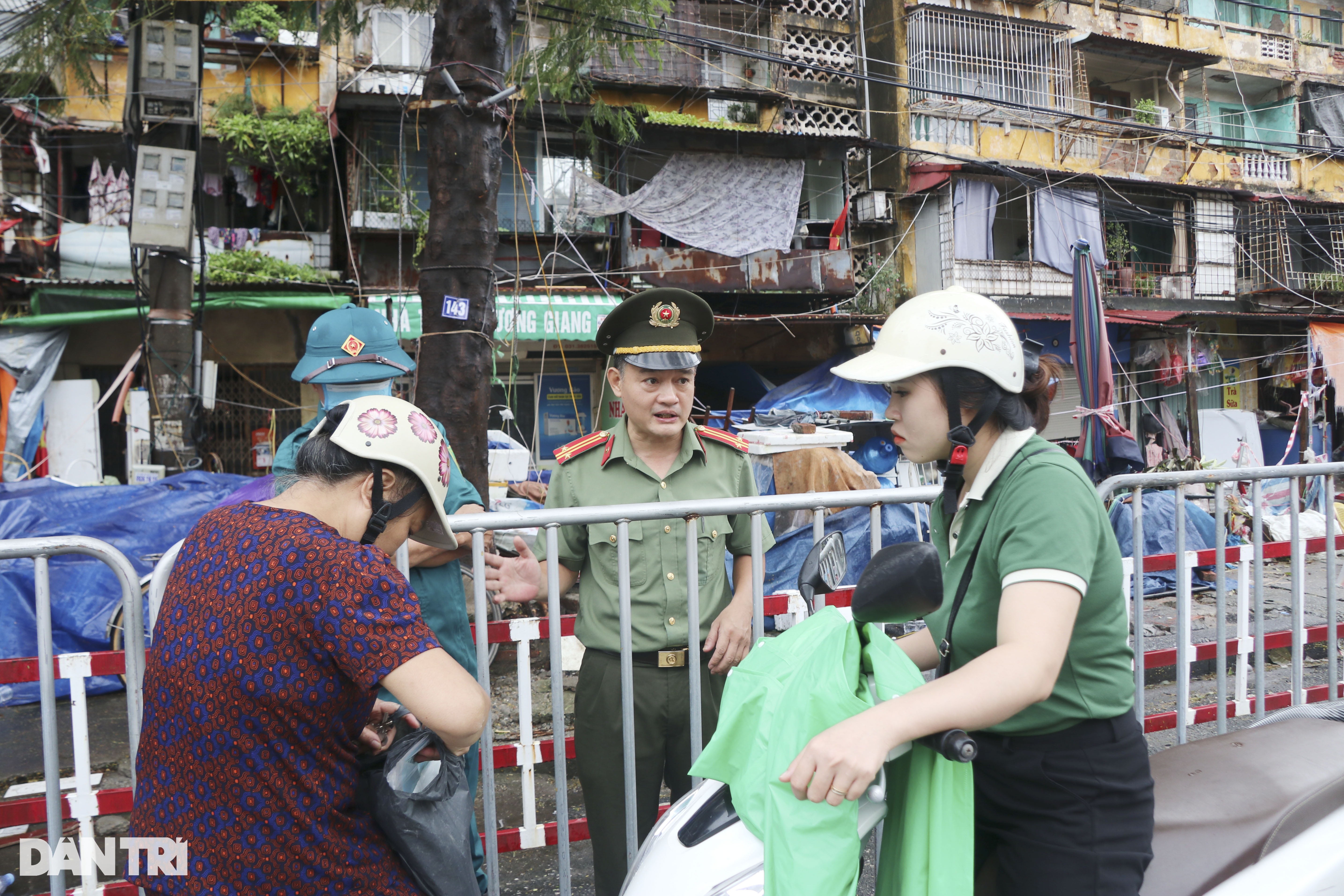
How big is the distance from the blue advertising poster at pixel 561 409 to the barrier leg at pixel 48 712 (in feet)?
46.9

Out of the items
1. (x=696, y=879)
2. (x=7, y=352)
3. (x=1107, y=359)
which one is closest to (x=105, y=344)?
(x=7, y=352)

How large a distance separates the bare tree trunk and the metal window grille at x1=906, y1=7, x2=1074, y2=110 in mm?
16735

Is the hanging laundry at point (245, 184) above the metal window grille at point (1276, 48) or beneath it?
beneath

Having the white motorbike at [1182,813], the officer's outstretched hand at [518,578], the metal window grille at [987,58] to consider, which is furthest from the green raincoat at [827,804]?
the metal window grille at [987,58]

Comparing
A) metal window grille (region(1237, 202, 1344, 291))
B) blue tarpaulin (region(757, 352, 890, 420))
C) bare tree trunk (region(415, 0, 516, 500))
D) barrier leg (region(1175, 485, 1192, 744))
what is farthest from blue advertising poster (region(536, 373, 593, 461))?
metal window grille (region(1237, 202, 1344, 291))

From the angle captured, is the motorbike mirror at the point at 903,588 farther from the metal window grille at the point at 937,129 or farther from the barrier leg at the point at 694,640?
the metal window grille at the point at 937,129

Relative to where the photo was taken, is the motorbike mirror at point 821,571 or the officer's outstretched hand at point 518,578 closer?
the motorbike mirror at point 821,571

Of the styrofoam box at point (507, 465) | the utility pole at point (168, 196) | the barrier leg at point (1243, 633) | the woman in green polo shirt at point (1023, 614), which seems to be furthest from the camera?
the styrofoam box at point (507, 465)

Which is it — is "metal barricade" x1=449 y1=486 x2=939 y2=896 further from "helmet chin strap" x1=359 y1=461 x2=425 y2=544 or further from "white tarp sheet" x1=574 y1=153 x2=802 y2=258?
"white tarp sheet" x1=574 y1=153 x2=802 y2=258

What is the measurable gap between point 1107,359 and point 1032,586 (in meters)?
7.08

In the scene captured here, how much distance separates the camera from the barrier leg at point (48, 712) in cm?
226

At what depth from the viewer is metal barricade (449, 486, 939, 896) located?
251 centimetres

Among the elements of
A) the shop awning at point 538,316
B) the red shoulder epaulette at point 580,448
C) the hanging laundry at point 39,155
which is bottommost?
the red shoulder epaulette at point 580,448

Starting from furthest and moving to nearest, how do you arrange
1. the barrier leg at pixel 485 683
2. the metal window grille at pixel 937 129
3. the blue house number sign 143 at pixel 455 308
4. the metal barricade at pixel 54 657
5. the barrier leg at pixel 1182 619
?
1. the metal window grille at pixel 937 129
2. the blue house number sign 143 at pixel 455 308
3. the barrier leg at pixel 1182 619
4. the barrier leg at pixel 485 683
5. the metal barricade at pixel 54 657
